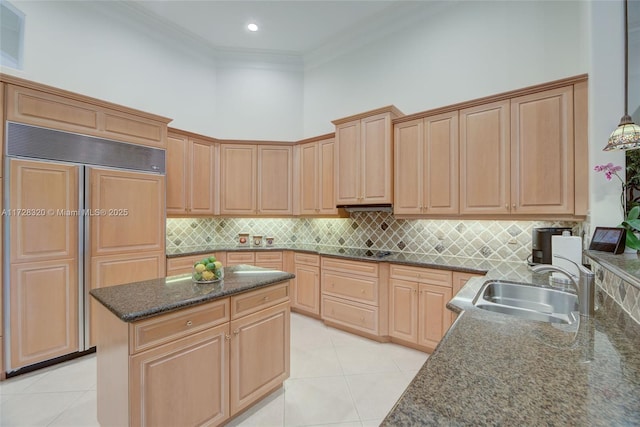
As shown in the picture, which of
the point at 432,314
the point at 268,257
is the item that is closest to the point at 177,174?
the point at 268,257

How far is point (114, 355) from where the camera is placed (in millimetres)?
1436

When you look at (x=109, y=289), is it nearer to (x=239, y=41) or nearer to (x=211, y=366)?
(x=211, y=366)

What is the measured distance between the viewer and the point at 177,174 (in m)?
3.64

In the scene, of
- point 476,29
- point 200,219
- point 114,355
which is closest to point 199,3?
point 200,219

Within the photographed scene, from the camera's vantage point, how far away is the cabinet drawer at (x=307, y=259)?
3.64 metres

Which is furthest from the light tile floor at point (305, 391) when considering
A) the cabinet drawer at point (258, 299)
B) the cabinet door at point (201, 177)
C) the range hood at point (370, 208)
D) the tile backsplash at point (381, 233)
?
the cabinet door at point (201, 177)

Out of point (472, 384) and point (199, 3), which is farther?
point (199, 3)

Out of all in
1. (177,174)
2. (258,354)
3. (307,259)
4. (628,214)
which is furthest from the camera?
(307,259)

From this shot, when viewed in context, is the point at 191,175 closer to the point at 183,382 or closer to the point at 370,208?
the point at 370,208

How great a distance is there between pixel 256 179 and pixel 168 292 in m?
2.74

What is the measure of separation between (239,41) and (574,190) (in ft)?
15.1

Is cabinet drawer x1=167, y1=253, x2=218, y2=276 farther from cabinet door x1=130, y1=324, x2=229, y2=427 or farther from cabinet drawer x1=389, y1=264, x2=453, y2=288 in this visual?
cabinet drawer x1=389, y1=264, x2=453, y2=288

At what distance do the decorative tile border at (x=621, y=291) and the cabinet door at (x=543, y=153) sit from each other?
34.8 inches

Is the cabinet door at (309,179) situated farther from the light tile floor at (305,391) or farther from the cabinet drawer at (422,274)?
the light tile floor at (305,391)
